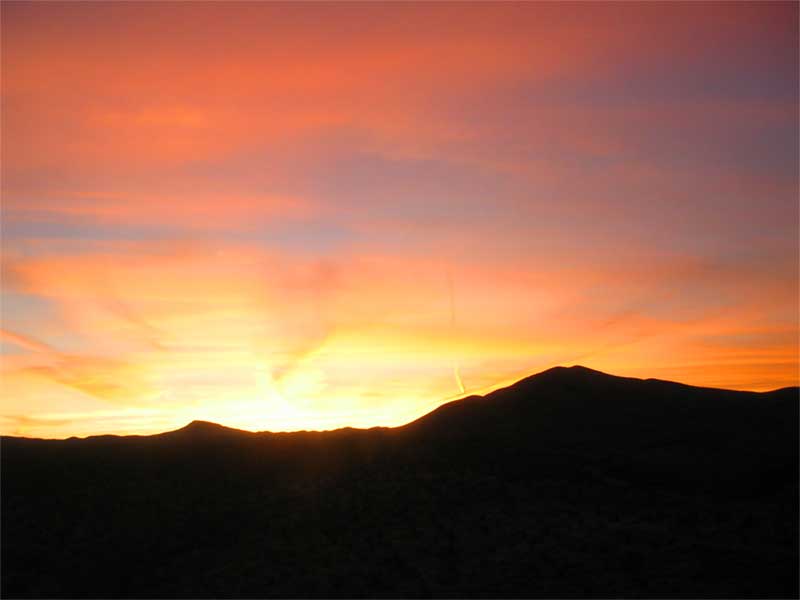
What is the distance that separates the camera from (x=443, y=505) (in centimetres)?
3269

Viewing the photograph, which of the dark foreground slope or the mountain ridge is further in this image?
the mountain ridge

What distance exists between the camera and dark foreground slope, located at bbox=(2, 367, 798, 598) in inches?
1055

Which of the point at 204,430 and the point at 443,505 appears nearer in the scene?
the point at 443,505

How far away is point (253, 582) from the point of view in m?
27.2

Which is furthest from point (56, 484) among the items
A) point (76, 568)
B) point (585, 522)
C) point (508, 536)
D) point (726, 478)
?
point (726, 478)

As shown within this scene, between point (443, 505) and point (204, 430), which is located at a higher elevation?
point (204, 430)

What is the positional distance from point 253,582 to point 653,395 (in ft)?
81.5

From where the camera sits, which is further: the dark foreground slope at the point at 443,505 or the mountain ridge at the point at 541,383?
the mountain ridge at the point at 541,383

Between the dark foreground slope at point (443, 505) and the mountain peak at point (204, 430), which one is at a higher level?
the mountain peak at point (204, 430)

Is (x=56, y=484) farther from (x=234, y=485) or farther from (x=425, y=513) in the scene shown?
(x=425, y=513)

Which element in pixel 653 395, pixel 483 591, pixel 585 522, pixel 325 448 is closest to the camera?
pixel 483 591

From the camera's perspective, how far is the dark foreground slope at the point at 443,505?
26797 mm

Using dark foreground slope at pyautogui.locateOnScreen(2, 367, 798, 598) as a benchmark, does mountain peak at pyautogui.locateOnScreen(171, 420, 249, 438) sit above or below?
above

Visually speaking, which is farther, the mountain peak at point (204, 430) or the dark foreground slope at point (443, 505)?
the mountain peak at point (204, 430)
